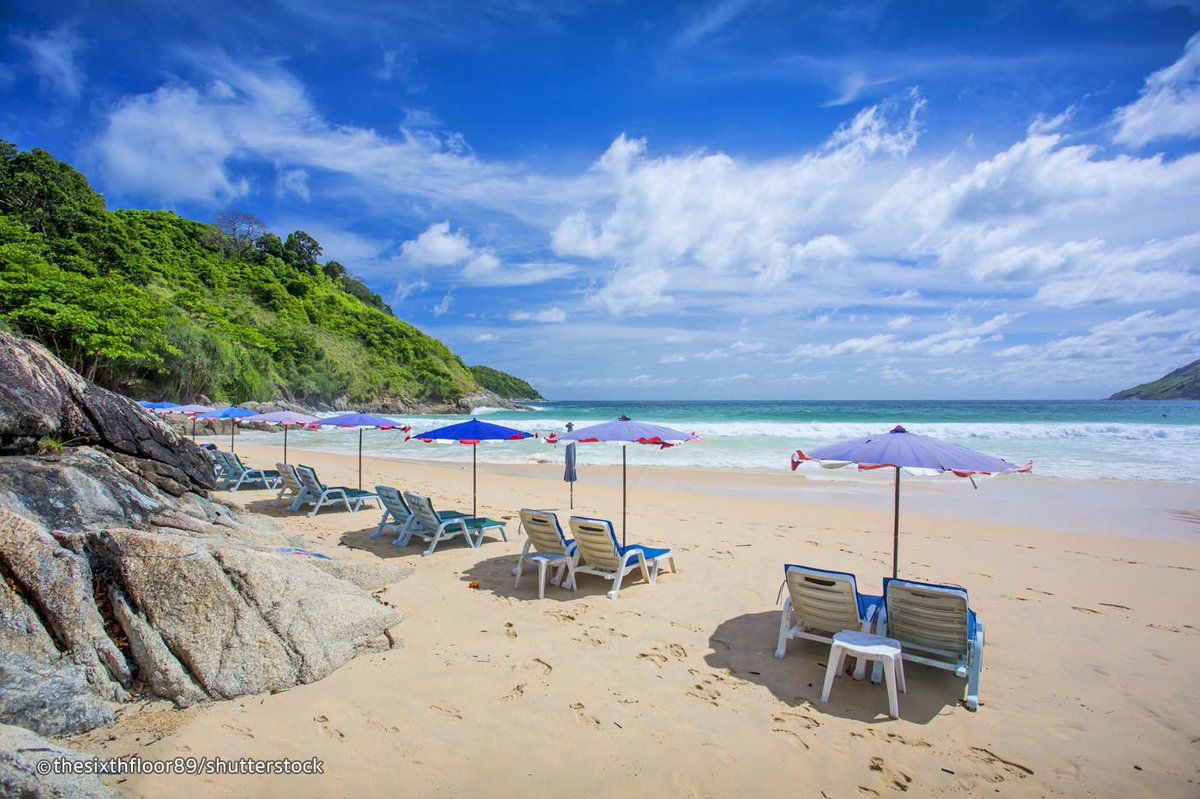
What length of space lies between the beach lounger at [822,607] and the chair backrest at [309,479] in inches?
331

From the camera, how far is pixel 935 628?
4.28 meters

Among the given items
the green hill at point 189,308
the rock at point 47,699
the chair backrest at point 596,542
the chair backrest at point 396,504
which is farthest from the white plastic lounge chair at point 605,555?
the green hill at point 189,308

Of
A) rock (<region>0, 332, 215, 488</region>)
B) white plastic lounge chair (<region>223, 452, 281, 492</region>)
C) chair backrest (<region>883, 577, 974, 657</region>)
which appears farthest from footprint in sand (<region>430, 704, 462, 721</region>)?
white plastic lounge chair (<region>223, 452, 281, 492</region>)

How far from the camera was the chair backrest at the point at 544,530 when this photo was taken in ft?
21.0

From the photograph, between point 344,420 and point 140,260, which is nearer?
point 344,420

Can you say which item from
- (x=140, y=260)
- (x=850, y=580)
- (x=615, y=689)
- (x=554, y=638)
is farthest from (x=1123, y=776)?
(x=140, y=260)

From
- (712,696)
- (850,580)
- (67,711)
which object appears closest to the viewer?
(67,711)

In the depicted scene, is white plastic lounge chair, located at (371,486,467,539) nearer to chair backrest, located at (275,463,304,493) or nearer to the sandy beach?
the sandy beach

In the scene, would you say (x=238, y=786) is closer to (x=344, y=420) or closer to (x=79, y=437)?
(x=79, y=437)

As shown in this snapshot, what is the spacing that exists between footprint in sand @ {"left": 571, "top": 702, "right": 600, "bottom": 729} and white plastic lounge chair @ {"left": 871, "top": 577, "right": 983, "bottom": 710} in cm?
212

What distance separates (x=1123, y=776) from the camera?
3.28m

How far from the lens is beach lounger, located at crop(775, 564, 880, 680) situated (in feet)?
14.5

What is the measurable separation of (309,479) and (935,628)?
31.9 feet

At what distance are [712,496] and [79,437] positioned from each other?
34.9 ft
